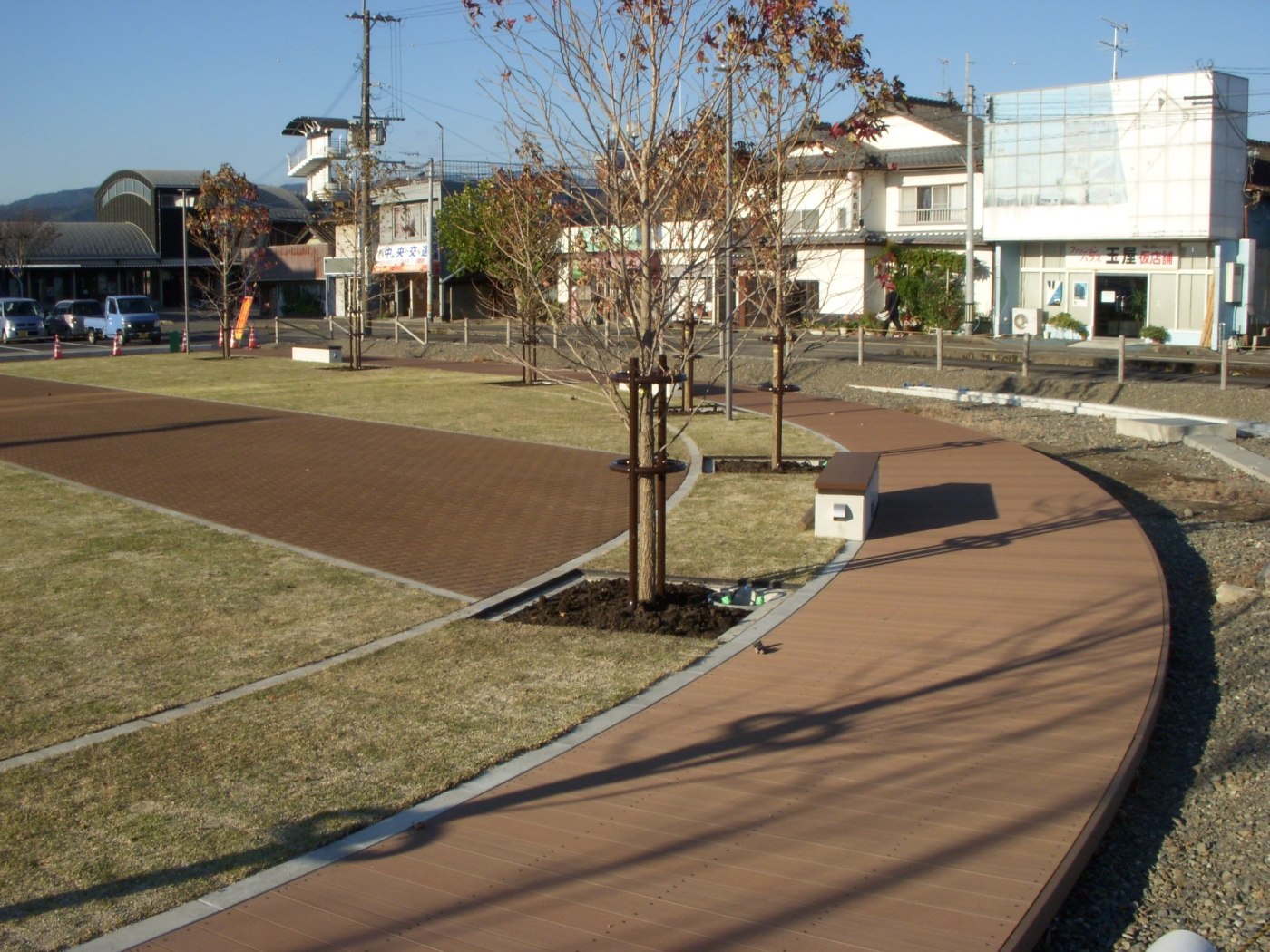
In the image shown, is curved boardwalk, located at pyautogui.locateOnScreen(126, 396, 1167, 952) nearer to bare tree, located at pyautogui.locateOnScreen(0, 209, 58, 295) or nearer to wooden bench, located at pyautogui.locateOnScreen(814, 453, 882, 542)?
wooden bench, located at pyautogui.locateOnScreen(814, 453, 882, 542)

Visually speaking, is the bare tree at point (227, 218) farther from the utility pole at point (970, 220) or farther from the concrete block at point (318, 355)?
the utility pole at point (970, 220)

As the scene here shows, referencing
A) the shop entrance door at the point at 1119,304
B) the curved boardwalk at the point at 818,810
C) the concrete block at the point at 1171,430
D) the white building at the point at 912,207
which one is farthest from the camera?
the white building at the point at 912,207

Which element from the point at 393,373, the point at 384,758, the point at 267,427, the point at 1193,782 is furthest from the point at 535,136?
the point at 393,373

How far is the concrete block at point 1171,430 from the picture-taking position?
1681 cm

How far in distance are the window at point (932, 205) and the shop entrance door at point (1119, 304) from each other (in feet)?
25.1

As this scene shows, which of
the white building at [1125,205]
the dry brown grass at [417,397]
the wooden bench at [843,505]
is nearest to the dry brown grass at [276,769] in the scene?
the wooden bench at [843,505]

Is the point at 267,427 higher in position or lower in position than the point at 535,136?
lower

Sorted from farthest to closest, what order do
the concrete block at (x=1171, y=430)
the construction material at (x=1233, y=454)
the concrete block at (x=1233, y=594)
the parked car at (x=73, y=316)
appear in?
the parked car at (x=73, y=316)
the concrete block at (x=1171, y=430)
the construction material at (x=1233, y=454)
the concrete block at (x=1233, y=594)

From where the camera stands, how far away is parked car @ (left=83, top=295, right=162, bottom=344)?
45.4 meters

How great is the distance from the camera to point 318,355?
3447 cm

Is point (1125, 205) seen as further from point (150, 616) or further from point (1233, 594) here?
point (150, 616)

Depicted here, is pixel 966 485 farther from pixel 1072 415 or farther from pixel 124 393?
pixel 124 393

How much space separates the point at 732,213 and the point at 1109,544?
14.9 ft

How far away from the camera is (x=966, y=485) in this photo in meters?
13.1
